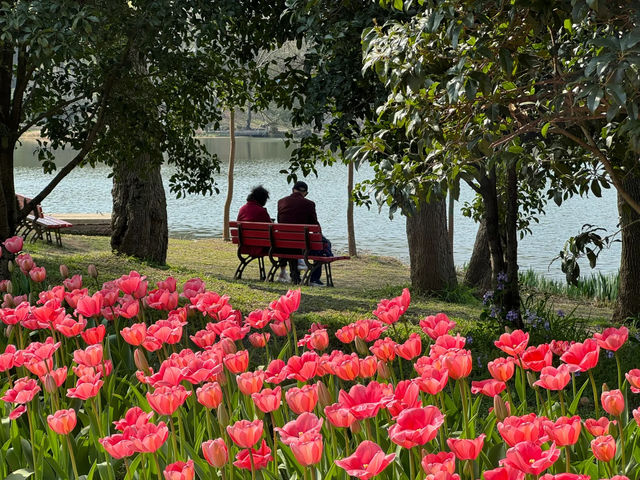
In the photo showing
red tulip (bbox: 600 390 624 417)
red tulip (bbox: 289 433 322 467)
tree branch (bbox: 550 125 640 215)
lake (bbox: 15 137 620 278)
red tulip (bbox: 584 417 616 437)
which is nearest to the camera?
red tulip (bbox: 289 433 322 467)

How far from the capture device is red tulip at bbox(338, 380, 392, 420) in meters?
2.04

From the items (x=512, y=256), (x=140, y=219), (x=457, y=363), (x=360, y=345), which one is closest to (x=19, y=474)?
(x=360, y=345)

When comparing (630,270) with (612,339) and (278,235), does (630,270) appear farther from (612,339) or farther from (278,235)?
(612,339)

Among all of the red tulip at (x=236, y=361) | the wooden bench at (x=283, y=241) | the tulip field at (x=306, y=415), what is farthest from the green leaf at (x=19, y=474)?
the wooden bench at (x=283, y=241)

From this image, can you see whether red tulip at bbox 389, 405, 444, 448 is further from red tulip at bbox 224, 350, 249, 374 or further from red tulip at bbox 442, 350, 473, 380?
red tulip at bbox 224, 350, 249, 374

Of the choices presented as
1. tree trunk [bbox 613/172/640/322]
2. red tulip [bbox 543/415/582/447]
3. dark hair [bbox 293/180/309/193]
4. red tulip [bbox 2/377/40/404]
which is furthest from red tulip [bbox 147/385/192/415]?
dark hair [bbox 293/180/309/193]

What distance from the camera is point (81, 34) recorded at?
18.9 feet

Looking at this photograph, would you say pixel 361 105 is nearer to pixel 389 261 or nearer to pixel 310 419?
pixel 310 419

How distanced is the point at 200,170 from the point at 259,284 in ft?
6.65

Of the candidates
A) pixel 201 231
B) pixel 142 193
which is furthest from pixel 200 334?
pixel 201 231

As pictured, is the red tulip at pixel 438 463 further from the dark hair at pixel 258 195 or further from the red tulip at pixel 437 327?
the dark hair at pixel 258 195

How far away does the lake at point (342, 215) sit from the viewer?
19.2 meters

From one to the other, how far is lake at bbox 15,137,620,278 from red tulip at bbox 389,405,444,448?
11272 millimetres

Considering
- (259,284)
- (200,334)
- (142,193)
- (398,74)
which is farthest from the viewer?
(142,193)
